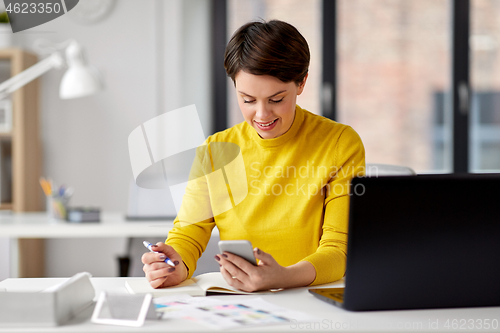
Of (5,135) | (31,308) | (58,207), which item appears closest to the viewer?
(31,308)

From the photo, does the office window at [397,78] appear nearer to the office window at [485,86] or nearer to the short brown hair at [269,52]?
the office window at [485,86]

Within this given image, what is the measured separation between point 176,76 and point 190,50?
0.21m

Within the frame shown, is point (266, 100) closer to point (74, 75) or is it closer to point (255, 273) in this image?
point (255, 273)

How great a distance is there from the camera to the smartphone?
92 centimetres

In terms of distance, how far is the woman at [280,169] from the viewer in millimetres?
1160

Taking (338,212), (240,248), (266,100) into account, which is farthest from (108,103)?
(240,248)

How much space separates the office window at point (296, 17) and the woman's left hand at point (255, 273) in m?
2.43

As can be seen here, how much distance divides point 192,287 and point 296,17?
8.50 feet

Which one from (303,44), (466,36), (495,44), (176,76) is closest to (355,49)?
(466,36)

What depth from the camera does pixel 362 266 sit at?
756mm

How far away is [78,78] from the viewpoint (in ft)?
8.05

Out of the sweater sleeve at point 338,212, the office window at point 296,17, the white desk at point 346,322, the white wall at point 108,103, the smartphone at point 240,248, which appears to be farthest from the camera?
the office window at point 296,17

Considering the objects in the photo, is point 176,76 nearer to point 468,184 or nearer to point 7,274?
point 7,274

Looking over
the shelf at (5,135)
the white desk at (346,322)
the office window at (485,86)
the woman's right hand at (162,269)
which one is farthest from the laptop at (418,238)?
the office window at (485,86)
